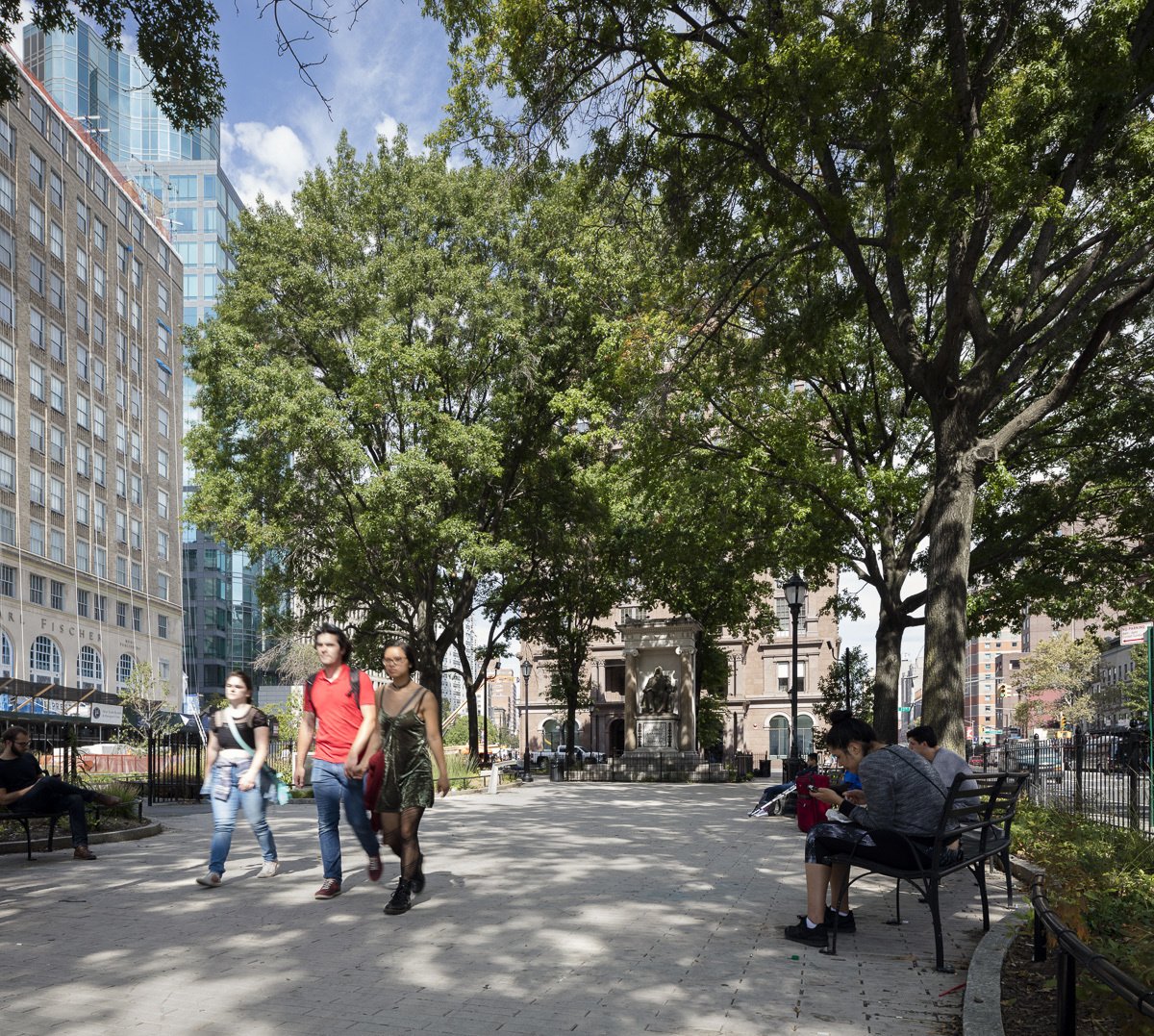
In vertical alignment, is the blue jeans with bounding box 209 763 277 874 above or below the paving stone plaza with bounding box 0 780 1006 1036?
above

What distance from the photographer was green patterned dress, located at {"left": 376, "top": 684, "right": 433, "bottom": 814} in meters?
8.10

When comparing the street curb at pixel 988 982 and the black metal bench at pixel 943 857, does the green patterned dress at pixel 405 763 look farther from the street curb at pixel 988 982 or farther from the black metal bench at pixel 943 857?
the street curb at pixel 988 982

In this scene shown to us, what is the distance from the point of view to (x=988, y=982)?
5555 millimetres

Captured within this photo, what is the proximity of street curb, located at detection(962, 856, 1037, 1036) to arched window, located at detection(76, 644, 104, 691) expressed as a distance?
6260 centimetres

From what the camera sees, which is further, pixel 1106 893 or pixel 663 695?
pixel 663 695

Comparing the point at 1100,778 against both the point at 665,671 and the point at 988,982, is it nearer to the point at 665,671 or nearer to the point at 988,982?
the point at 988,982

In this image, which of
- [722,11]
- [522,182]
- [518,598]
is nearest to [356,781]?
[522,182]

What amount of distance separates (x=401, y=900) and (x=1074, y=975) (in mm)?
5210

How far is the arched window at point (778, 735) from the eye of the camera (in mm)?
72750

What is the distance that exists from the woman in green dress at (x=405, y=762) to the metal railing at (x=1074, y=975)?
4493 mm

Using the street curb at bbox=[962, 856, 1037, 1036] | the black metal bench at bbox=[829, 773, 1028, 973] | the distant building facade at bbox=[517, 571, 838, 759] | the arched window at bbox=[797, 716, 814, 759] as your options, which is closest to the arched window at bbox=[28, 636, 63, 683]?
the distant building facade at bbox=[517, 571, 838, 759]

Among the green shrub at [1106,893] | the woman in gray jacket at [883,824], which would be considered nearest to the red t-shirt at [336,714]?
the woman in gray jacket at [883,824]

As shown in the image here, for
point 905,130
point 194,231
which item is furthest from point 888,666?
point 194,231

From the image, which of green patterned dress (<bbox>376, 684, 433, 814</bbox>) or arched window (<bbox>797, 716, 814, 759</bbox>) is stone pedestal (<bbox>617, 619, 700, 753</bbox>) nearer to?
green patterned dress (<bbox>376, 684, 433, 814</bbox>)
